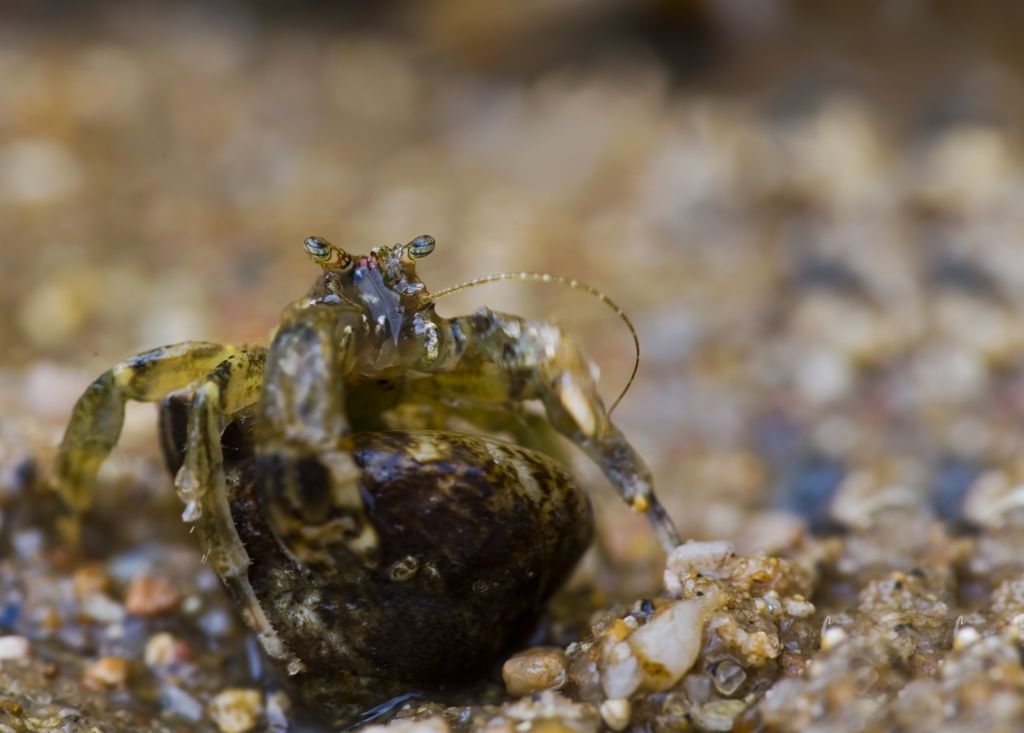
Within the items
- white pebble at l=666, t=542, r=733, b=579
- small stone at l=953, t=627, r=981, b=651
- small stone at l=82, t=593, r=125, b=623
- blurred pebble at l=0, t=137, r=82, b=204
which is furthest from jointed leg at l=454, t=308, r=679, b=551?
blurred pebble at l=0, t=137, r=82, b=204

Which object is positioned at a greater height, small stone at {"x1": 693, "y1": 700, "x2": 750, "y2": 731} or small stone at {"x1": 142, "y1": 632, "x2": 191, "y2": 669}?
small stone at {"x1": 142, "y1": 632, "x2": 191, "y2": 669}

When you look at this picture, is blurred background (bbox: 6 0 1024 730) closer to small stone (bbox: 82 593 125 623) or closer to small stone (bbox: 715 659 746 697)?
small stone (bbox: 82 593 125 623)

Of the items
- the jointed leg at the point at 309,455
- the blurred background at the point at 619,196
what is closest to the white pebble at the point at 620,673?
→ the jointed leg at the point at 309,455

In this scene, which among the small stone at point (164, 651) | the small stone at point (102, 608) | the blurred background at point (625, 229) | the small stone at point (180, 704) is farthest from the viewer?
the blurred background at point (625, 229)

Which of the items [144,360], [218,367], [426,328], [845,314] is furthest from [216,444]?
[845,314]

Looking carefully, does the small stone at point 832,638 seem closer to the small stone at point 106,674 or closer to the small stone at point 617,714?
the small stone at point 617,714
